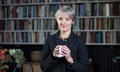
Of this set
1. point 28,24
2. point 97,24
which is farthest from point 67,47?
point 28,24

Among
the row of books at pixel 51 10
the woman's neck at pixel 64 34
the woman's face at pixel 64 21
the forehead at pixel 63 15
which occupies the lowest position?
the woman's neck at pixel 64 34

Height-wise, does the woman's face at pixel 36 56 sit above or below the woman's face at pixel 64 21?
below

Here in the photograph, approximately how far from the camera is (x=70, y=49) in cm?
152

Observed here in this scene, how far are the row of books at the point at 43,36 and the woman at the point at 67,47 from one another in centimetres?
299

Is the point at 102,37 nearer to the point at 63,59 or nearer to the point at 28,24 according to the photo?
the point at 28,24

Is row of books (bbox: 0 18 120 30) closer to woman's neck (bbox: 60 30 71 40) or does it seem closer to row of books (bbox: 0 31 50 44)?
row of books (bbox: 0 31 50 44)

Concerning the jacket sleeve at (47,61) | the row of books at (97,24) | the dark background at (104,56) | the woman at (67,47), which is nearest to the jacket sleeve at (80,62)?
the woman at (67,47)

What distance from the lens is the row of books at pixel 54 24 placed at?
446 cm

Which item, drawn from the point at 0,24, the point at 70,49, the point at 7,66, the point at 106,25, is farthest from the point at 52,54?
the point at 0,24

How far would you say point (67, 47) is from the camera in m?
1.46

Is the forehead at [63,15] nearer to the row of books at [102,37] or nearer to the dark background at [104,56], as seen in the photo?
the row of books at [102,37]

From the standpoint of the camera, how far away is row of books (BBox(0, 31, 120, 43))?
4477 mm

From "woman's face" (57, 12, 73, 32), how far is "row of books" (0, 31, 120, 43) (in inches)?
120

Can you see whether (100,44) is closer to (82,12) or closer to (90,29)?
(90,29)
